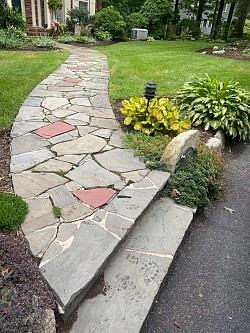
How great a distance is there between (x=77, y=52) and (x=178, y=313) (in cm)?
1010

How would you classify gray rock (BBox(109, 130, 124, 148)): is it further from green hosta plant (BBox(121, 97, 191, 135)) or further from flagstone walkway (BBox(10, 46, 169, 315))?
green hosta plant (BBox(121, 97, 191, 135))

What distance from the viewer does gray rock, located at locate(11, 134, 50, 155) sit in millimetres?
3145

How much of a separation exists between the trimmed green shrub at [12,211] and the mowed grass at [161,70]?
340 centimetres

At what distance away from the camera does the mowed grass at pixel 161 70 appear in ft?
19.6

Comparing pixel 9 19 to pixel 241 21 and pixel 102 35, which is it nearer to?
pixel 102 35

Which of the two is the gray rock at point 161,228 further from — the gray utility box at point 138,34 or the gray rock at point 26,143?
the gray utility box at point 138,34

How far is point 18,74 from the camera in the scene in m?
6.28

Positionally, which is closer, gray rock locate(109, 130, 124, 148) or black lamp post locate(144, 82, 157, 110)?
gray rock locate(109, 130, 124, 148)

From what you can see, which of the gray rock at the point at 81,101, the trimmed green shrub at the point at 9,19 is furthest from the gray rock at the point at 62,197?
the trimmed green shrub at the point at 9,19

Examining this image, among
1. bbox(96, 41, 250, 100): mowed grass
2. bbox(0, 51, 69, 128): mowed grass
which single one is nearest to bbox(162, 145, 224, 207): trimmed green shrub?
bbox(0, 51, 69, 128): mowed grass

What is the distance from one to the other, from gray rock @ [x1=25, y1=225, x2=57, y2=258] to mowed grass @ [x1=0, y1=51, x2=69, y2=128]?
2251 millimetres

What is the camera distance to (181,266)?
219cm

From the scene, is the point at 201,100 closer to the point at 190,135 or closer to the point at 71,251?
the point at 190,135

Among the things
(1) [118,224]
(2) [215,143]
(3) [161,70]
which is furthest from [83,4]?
(1) [118,224]
